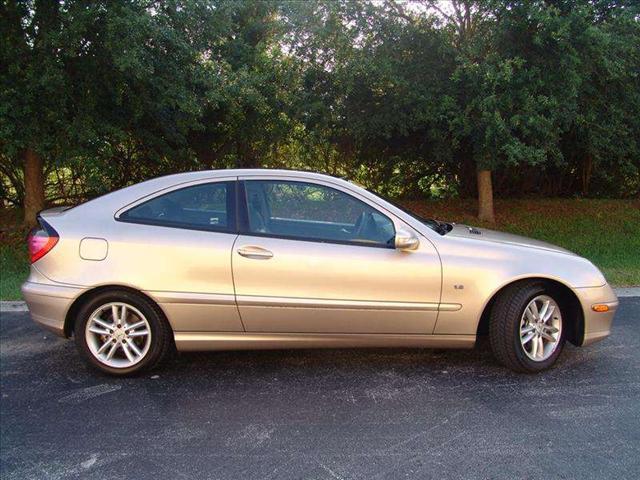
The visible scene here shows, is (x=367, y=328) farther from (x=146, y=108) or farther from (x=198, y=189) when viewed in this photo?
(x=146, y=108)

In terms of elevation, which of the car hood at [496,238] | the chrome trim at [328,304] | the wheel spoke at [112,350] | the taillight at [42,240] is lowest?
the wheel spoke at [112,350]

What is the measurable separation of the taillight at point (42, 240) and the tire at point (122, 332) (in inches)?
20.1

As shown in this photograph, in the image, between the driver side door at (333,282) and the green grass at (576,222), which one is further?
the green grass at (576,222)

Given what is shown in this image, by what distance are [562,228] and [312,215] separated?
8439 millimetres

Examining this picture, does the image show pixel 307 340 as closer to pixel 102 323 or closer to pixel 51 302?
pixel 102 323

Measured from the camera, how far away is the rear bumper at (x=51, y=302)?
3.99 m

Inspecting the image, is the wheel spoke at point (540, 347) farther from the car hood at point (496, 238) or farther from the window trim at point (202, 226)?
the window trim at point (202, 226)

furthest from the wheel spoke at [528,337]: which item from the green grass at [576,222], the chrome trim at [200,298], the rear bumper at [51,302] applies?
the green grass at [576,222]

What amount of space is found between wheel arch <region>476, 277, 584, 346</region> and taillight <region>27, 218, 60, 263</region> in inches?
130

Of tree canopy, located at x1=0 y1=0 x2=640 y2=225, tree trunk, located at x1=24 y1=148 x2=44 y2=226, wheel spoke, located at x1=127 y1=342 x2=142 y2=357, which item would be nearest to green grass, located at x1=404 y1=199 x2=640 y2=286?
tree canopy, located at x1=0 y1=0 x2=640 y2=225

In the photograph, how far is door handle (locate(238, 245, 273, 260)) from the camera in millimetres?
3912

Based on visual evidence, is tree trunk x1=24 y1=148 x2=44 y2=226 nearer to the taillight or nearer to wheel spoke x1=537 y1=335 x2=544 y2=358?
the taillight

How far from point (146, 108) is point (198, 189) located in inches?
212

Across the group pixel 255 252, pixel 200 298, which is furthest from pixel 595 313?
pixel 200 298
